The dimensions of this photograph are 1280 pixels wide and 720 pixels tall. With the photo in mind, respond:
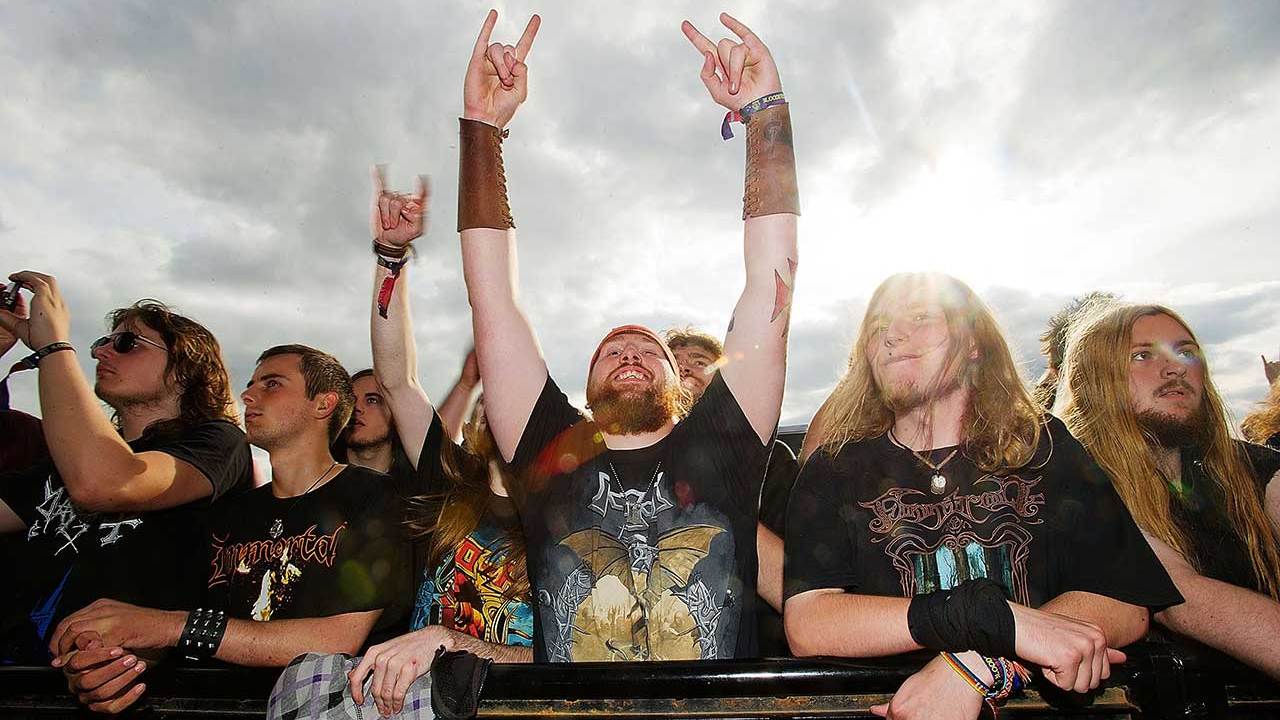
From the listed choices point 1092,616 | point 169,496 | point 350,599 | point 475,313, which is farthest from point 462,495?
point 1092,616

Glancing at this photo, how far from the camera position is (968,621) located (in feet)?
5.28

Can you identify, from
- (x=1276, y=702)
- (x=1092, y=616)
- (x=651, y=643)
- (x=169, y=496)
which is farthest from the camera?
(x=169, y=496)

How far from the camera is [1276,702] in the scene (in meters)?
1.63

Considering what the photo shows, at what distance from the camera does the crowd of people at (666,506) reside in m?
1.94

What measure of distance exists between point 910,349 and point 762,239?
688 millimetres

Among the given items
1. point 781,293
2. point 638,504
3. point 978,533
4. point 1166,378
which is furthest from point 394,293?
point 1166,378

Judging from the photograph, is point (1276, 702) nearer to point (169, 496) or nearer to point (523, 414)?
point (523, 414)

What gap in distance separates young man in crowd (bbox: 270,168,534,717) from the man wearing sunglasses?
849 mm

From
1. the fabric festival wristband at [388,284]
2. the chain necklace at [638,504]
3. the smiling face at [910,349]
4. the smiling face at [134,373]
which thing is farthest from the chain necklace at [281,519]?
the smiling face at [910,349]

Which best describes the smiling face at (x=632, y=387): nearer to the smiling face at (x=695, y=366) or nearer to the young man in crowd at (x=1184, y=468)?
the smiling face at (x=695, y=366)

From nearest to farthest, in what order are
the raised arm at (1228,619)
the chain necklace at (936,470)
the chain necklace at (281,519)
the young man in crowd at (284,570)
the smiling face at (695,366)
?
the raised arm at (1228,619) < the chain necklace at (936,470) < the young man in crowd at (284,570) < the chain necklace at (281,519) < the smiling face at (695,366)

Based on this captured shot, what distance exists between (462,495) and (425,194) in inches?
65.7

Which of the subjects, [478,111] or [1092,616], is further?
[478,111]

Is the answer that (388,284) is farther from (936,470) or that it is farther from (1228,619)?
(1228,619)
